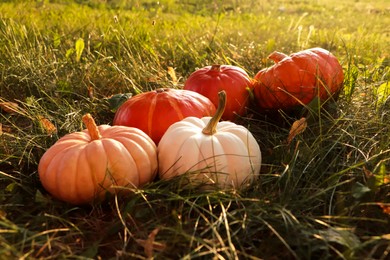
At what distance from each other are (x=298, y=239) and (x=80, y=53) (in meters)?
2.33

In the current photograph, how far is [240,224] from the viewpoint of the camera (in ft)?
5.06

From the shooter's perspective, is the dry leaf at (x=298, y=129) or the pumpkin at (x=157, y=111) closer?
the dry leaf at (x=298, y=129)

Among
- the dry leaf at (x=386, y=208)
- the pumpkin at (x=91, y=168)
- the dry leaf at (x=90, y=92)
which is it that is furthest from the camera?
the dry leaf at (x=90, y=92)

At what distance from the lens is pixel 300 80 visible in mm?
2553

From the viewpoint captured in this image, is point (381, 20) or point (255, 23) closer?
point (255, 23)

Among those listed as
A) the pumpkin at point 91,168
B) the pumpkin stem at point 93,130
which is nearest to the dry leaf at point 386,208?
the pumpkin at point 91,168

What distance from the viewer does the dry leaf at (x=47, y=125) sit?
2.25 meters

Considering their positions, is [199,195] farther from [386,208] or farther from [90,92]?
[90,92]

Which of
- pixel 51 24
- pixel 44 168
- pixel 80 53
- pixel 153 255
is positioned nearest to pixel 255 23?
pixel 51 24

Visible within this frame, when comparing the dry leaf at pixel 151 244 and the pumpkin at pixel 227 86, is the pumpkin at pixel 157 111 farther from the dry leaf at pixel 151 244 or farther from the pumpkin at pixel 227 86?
the dry leaf at pixel 151 244

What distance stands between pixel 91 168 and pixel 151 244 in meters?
0.50

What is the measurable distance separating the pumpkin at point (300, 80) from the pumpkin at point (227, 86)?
113 millimetres

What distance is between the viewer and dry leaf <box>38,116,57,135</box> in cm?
225

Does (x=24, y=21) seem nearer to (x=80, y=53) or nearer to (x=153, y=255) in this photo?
(x=80, y=53)
